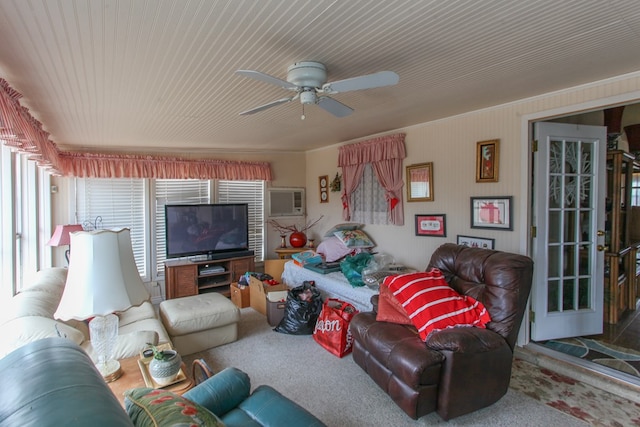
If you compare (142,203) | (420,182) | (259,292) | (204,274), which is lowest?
(259,292)

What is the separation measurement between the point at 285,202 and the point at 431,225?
2756 mm

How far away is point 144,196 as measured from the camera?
15.2ft

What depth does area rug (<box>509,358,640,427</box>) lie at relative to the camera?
2.10 m

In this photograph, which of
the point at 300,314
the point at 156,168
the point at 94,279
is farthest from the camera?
the point at 156,168

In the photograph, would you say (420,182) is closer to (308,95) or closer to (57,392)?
(308,95)

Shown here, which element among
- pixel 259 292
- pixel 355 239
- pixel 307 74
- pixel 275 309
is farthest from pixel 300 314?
pixel 307 74

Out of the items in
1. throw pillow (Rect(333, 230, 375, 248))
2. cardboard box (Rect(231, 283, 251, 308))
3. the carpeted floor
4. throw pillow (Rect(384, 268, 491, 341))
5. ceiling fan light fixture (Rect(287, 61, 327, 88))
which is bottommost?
the carpeted floor

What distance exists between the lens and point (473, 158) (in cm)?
327

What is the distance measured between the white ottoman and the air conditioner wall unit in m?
2.48

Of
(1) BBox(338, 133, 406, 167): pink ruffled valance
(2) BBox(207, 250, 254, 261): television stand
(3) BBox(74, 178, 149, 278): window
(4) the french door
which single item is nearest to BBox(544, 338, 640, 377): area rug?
(4) the french door

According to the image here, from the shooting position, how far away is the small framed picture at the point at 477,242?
3154 mm

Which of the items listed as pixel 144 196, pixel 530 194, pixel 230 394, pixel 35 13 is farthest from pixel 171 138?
pixel 530 194

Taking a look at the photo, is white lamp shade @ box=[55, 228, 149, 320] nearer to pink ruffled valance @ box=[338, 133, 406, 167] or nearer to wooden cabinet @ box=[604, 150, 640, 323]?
pink ruffled valance @ box=[338, 133, 406, 167]

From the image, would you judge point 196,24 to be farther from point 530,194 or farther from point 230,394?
point 530,194
